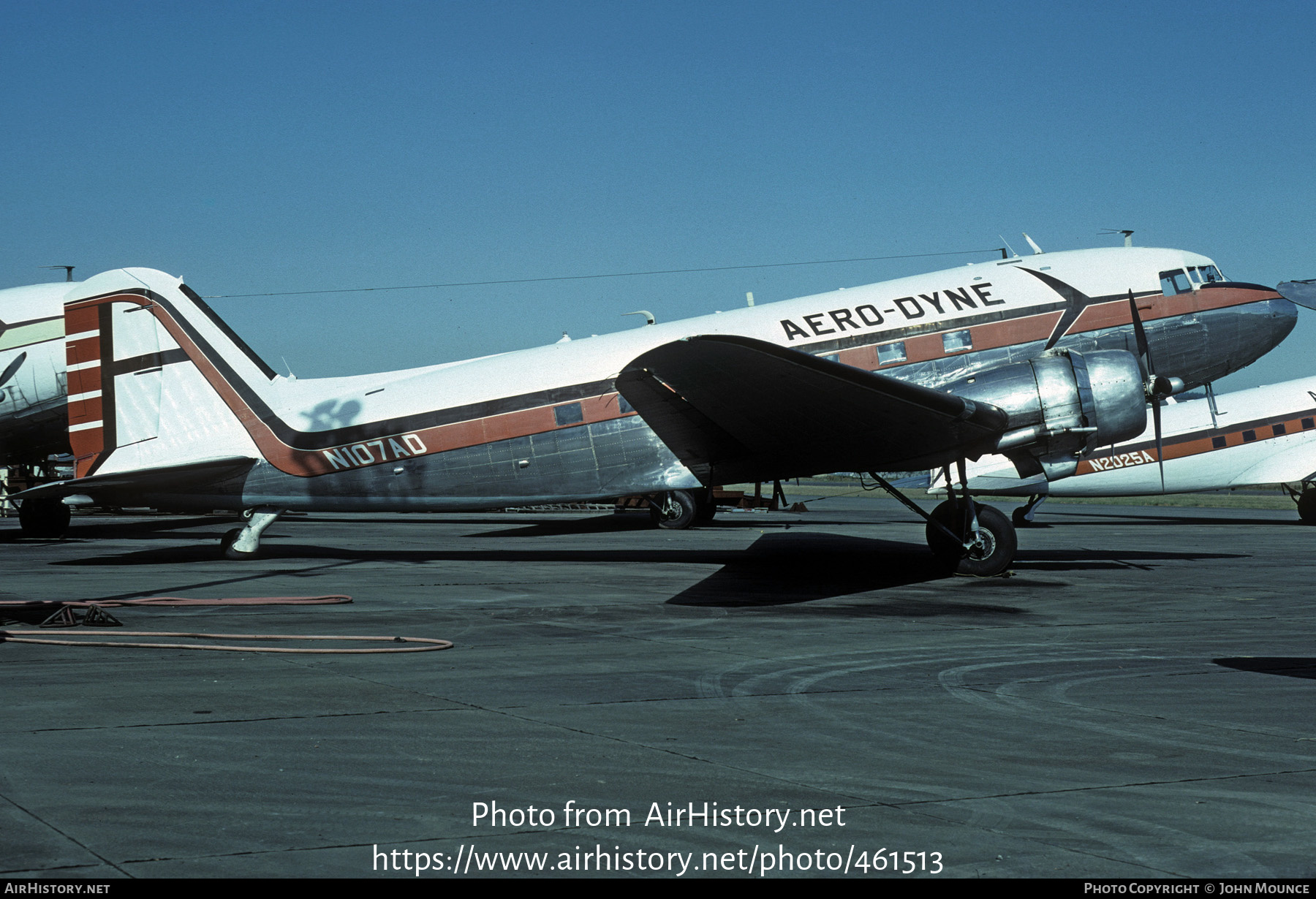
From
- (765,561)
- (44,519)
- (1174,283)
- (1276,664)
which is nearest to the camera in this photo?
(1276,664)

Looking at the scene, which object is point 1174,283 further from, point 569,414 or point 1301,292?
point 569,414

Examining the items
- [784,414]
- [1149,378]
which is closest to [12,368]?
[784,414]

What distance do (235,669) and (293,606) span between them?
4.48m

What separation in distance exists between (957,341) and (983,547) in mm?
3479

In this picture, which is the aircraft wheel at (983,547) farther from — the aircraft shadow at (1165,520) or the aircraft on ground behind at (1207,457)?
the aircraft shadow at (1165,520)

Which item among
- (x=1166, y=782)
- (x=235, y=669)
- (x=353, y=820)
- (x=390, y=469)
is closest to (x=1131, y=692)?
(x=1166, y=782)

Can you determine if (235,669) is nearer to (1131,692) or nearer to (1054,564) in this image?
(1131,692)

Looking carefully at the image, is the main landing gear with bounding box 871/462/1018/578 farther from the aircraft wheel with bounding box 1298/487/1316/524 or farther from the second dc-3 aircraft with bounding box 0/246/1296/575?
the aircraft wheel with bounding box 1298/487/1316/524

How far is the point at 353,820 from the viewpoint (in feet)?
15.7

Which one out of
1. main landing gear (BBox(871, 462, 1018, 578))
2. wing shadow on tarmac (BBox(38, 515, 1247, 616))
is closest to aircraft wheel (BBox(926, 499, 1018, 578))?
main landing gear (BBox(871, 462, 1018, 578))

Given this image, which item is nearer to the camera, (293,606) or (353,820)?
(353,820)

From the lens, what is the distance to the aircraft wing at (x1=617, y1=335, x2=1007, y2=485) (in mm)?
13727

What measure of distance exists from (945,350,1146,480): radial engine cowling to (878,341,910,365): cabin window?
168 centimetres

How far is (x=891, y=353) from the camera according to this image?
1812cm
